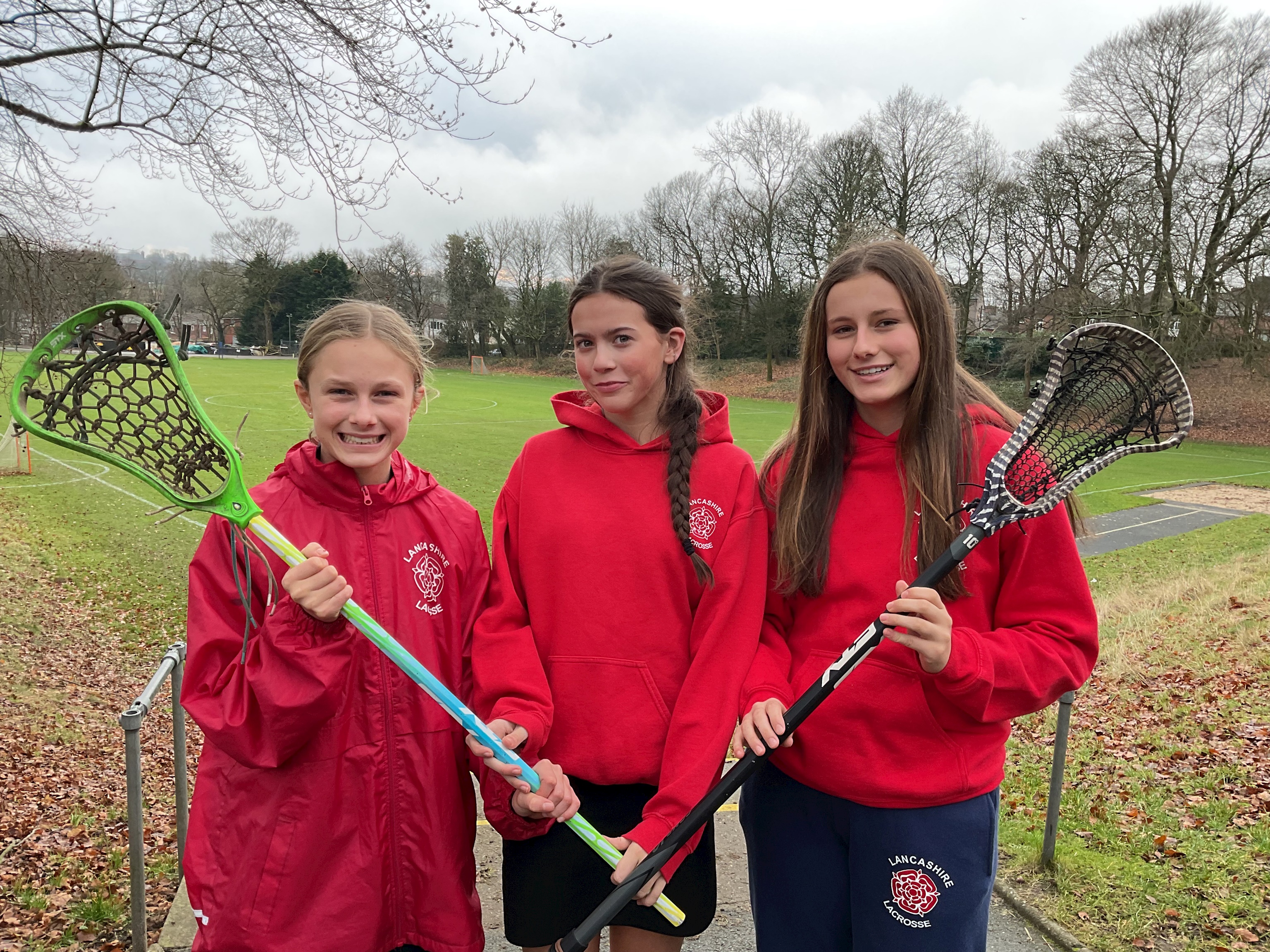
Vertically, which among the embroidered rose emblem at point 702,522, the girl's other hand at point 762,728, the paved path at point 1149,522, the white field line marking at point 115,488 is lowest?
the white field line marking at point 115,488

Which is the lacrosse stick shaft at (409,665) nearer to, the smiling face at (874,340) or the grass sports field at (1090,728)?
the grass sports field at (1090,728)

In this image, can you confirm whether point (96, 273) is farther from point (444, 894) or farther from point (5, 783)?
point (444, 894)

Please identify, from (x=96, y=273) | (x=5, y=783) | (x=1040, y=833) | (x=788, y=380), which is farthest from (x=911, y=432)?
(x=788, y=380)

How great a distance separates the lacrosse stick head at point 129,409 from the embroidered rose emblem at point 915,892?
1.81 m

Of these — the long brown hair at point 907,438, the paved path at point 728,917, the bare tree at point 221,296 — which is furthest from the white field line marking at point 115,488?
the long brown hair at point 907,438

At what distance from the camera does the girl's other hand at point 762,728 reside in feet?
6.73

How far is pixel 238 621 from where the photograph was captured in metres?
2.11

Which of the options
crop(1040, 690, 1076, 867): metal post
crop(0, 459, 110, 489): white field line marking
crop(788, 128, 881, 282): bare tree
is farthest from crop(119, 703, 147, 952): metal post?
crop(788, 128, 881, 282): bare tree

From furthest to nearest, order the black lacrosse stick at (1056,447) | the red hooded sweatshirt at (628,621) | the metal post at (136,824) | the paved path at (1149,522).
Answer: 1. the paved path at (1149,522)
2. the metal post at (136,824)
3. the red hooded sweatshirt at (628,621)
4. the black lacrosse stick at (1056,447)

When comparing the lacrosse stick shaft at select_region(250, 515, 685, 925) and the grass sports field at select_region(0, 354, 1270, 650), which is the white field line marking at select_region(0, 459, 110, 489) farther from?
the lacrosse stick shaft at select_region(250, 515, 685, 925)

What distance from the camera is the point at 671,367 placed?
2.51 metres

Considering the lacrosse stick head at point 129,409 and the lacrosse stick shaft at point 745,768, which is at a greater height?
the lacrosse stick head at point 129,409

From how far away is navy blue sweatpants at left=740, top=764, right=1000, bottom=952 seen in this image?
6.77ft

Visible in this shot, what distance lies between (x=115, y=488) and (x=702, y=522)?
18907mm
